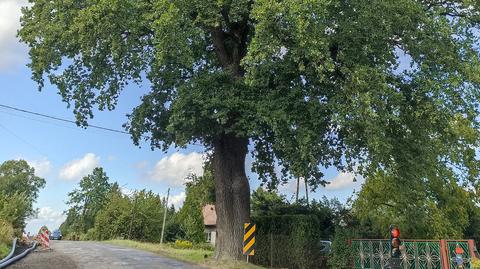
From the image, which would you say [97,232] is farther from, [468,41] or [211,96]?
[468,41]

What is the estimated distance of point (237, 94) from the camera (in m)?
16.8

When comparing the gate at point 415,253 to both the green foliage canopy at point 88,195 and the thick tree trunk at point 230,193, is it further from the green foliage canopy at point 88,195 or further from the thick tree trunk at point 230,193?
the green foliage canopy at point 88,195

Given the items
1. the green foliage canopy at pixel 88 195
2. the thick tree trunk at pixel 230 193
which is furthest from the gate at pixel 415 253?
the green foliage canopy at pixel 88 195

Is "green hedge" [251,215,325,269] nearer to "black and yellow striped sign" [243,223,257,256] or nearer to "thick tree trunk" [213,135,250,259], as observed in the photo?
"thick tree trunk" [213,135,250,259]

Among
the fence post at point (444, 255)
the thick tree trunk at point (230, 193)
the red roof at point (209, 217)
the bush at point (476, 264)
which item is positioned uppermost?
the red roof at point (209, 217)

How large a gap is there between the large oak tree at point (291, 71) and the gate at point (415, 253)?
2469 millimetres

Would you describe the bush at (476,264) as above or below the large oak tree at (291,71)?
below

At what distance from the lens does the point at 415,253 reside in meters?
16.1

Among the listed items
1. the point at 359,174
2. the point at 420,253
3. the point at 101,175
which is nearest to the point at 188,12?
the point at 359,174

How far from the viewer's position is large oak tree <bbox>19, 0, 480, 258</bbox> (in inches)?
573

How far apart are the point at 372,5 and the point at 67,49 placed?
37.7 ft

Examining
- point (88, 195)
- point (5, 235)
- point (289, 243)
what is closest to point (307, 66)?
point (289, 243)

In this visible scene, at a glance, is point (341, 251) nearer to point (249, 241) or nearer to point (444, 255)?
point (249, 241)

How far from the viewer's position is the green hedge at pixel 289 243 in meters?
20.3
